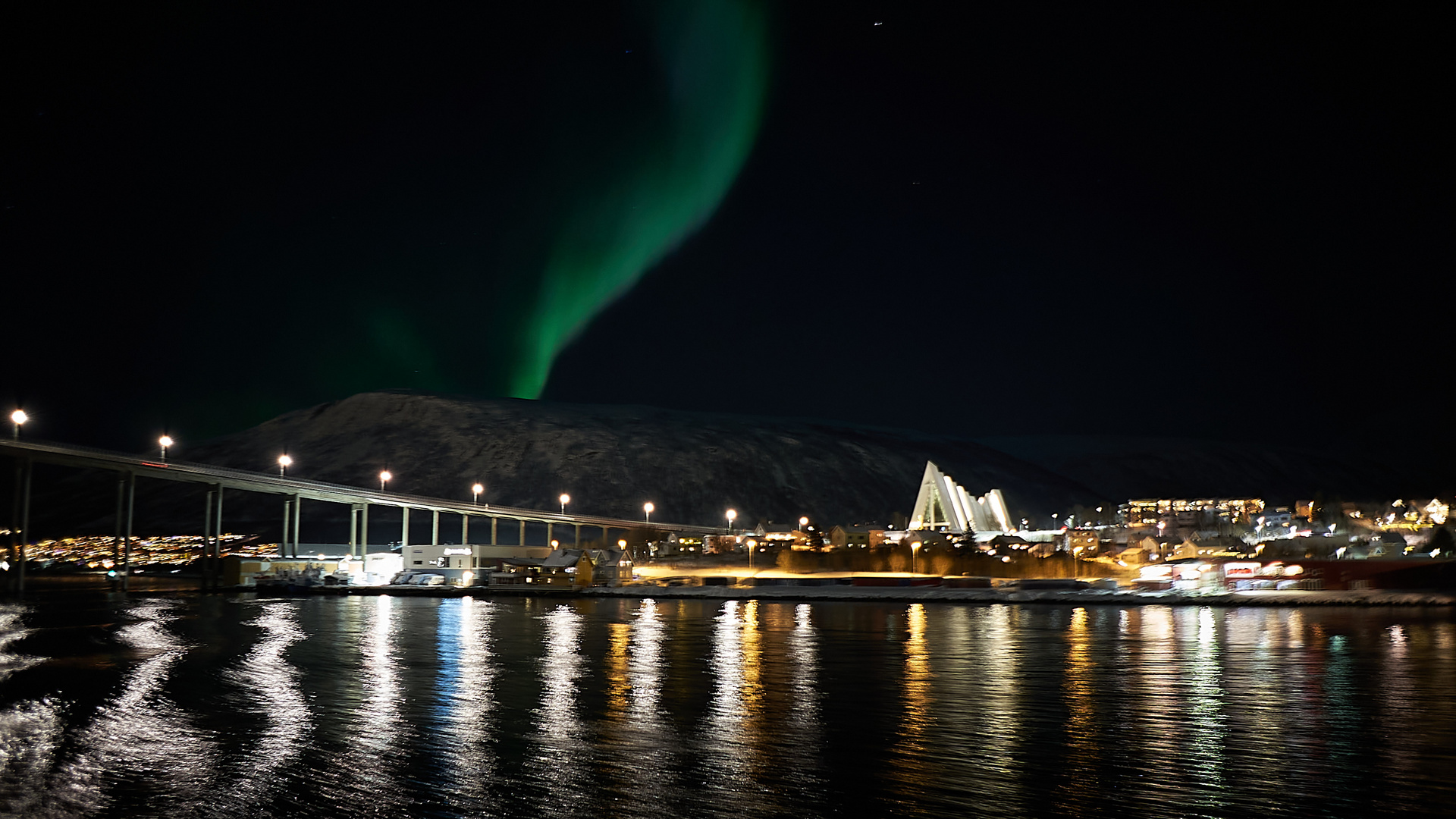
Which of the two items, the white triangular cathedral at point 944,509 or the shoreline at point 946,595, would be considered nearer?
the shoreline at point 946,595

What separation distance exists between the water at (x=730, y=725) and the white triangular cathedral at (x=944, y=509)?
269 feet

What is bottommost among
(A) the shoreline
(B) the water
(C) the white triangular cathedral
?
(A) the shoreline

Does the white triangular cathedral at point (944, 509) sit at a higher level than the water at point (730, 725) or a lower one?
higher

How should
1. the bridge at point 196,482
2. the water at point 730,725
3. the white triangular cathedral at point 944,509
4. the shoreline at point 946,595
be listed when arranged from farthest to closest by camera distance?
the white triangular cathedral at point 944,509, the bridge at point 196,482, the shoreline at point 946,595, the water at point 730,725

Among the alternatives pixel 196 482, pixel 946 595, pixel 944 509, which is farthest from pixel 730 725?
pixel 944 509

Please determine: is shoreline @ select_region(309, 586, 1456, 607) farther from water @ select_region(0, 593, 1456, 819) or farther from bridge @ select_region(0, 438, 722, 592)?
water @ select_region(0, 593, 1456, 819)

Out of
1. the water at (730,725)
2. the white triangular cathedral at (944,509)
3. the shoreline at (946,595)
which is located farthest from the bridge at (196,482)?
the water at (730,725)

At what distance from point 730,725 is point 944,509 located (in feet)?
338

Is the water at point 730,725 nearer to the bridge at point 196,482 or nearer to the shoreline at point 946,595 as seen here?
the shoreline at point 946,595

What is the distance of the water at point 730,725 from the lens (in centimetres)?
1345

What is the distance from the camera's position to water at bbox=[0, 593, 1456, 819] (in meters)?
13.5

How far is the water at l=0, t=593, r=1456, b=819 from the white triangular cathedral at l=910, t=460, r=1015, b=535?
81.8m

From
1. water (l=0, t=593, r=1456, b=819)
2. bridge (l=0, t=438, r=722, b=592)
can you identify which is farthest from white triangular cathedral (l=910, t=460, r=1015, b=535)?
water (l=0, t=593, r=1456, b=819)

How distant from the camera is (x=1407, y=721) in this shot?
61.2 ft
